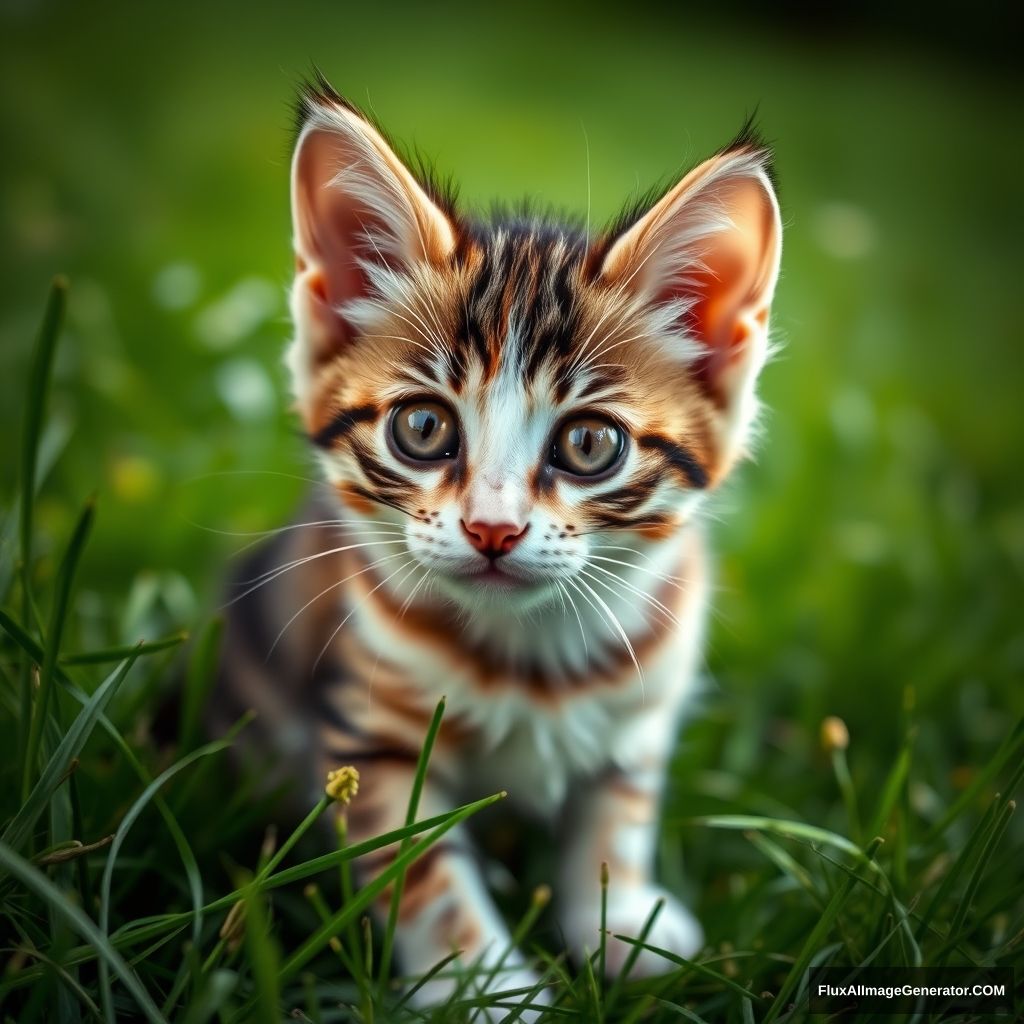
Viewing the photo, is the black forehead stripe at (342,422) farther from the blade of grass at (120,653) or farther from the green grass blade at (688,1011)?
the green grass blade at (688,1011)

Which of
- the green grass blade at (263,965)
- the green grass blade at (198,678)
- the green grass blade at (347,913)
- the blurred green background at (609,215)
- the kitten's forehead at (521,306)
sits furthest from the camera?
the blurred green background at (609,215)

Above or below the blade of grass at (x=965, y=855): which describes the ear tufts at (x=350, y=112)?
above

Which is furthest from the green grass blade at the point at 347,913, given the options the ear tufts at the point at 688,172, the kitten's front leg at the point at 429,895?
the ear tufts at the point at 688,172

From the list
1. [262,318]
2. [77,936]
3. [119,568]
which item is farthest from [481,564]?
[262,318]

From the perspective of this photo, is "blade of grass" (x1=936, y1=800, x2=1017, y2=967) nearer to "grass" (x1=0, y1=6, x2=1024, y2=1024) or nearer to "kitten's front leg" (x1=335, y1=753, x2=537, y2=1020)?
"grass" (x1=0, y1=6, x2=1024, y2=1024)

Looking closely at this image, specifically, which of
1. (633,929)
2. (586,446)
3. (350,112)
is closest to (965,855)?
(633,929)

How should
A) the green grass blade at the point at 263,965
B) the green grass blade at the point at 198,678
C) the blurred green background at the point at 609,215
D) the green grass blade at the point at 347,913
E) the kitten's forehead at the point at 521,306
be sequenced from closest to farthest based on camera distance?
the green grass blade at the point at 263,965
the green grass blade at the point at 347,913
the kitten's forehead at the point at 521,306
the green grass blade at the point at 198,678
the blurred green background at the point at 609,215

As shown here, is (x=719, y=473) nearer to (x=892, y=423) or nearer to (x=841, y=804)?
(x=841, y=804)
